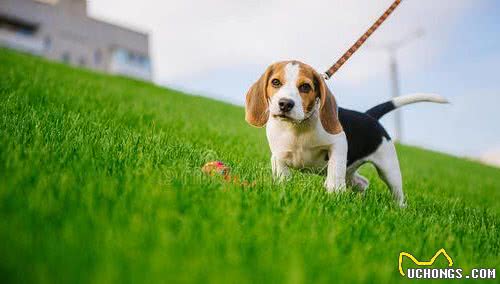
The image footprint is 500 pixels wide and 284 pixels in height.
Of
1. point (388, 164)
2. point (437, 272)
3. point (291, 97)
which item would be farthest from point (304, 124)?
point (437, 272)

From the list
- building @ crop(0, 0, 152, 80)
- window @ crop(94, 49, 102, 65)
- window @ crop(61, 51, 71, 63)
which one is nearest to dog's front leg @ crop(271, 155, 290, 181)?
building @ crop(0, 0, 152, 80)

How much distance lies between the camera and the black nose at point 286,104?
11.9 feet

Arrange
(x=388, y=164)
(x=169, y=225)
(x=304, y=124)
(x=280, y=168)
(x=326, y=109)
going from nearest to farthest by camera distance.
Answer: (x=169, y=225) → (x=326, y=109) → (x=304, y=124) → (x=280, y=168) → (x=388, y=164)

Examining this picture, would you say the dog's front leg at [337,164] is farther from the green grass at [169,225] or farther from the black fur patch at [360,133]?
the black fur patch at [360,133]

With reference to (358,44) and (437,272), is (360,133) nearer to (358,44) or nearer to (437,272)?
(358,44)

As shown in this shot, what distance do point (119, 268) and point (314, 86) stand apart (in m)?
2.61

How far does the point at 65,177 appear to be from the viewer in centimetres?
266

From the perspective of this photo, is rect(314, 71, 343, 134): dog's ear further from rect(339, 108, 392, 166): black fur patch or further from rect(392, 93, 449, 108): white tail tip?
rect(392, 93, 449, 108): white tail tip

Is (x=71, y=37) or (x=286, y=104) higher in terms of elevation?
(x=71, y=37)

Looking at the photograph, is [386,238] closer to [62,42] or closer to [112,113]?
[112,113]

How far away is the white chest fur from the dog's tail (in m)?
1.36

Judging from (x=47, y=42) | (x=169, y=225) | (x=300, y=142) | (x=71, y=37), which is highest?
(x=71, y=37)

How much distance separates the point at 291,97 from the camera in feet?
12.0

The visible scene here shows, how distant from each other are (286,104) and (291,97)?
0.08 meters
